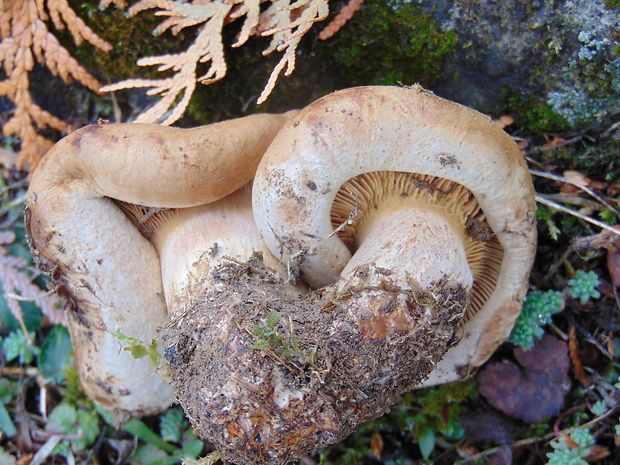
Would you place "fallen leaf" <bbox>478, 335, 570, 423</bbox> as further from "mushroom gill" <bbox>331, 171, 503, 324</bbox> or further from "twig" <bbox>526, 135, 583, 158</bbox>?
"twig" <bbox>526, 135, 583, 158</bbox>

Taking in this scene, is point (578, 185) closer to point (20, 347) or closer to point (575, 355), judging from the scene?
point (575, 355)

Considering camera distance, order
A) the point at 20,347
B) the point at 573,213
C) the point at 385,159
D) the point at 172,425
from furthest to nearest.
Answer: the point at 20,347, the point at 172,425, the point at 573,213, the point at 385,159

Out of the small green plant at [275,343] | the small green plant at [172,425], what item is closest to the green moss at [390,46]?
the small green plant at [275,343]

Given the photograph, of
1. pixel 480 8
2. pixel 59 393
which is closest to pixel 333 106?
pixel 480 8

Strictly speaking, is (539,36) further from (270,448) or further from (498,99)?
(270,448)

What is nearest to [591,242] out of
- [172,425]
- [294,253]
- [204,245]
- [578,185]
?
[578,185]

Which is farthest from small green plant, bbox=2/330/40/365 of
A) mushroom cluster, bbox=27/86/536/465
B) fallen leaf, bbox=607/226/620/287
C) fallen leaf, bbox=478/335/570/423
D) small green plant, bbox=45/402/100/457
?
fallen leaf, bbox=607/226/620/287
